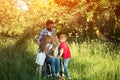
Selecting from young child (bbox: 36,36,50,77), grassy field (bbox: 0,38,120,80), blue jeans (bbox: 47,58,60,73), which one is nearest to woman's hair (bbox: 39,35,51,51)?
young child (bbox: 36,36,50,77)

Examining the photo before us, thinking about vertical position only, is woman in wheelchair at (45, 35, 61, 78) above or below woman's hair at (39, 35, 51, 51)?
below

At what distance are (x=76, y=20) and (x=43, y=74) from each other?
8.38 meters

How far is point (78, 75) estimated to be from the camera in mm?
9719

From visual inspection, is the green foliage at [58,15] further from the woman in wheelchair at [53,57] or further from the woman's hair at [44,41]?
the woman's hair at [44,41]

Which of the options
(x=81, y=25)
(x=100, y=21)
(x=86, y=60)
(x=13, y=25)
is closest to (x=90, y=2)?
(x=86, y=60)

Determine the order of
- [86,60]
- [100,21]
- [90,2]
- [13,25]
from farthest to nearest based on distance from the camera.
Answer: [13,25] → [100,21] → [90,2] → [86,60]

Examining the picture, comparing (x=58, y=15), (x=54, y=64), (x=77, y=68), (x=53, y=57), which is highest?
(x=58, y=15)

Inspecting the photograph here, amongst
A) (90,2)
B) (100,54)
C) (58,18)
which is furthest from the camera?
(58,18)

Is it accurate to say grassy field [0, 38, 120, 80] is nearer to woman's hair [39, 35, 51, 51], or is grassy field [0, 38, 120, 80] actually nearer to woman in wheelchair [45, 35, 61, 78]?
woman in wheelchair [45, 35, 61, 78]

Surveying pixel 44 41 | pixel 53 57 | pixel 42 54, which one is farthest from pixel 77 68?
pixel 44 41

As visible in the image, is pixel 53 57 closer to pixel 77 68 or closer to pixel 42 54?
pixel 42 54

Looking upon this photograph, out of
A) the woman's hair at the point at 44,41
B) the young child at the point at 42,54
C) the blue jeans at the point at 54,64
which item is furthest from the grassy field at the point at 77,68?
the woman's hair at the point at 44,41

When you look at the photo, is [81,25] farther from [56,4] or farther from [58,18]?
[56,4]

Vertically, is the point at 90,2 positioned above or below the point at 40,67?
above
